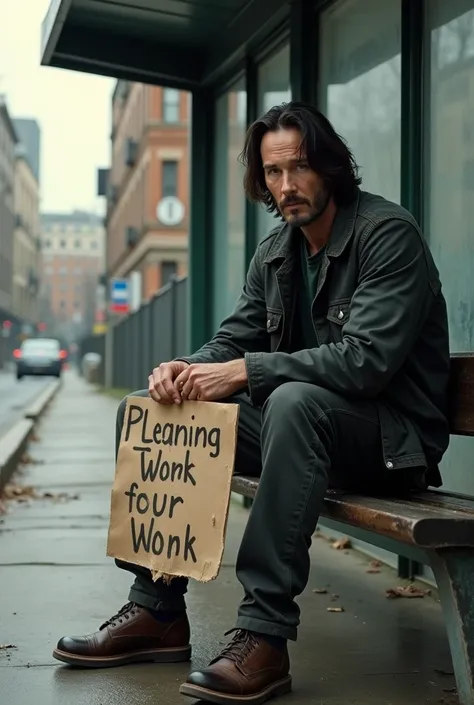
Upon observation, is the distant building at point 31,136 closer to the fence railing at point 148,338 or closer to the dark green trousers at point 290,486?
the fence railing at point 148,338

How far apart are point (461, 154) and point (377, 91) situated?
112 centimetres

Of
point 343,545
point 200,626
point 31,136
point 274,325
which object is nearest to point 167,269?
point 343,545

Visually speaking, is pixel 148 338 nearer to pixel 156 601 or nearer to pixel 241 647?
pixel 156 601

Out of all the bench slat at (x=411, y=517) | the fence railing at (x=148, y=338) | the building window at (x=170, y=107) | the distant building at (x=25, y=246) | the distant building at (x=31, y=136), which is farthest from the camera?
the distant building at (x=31, y=136)

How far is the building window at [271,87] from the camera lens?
23.2ft

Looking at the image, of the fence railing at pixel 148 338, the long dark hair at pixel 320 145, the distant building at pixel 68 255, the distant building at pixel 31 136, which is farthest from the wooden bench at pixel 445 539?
the distant building at pixel 68 255

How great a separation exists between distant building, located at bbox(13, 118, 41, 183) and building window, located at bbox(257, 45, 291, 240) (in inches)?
5236

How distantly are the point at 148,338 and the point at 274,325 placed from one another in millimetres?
18864

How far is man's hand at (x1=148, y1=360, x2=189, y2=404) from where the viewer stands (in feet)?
12.6

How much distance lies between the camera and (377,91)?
5711 millimetres

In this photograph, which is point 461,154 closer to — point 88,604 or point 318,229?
point 318,229

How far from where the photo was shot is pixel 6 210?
93.2 metres

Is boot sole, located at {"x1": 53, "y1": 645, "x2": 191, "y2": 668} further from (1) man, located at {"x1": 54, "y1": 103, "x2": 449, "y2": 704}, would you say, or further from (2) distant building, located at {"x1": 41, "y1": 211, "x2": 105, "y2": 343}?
(2) distant building, located at {"x1": 41, "y1": 211, "x2": 105, "y2": 343}

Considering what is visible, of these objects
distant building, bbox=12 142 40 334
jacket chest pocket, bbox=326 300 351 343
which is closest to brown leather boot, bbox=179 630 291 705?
jacket chest pocket, bbox=326 300 351 343
